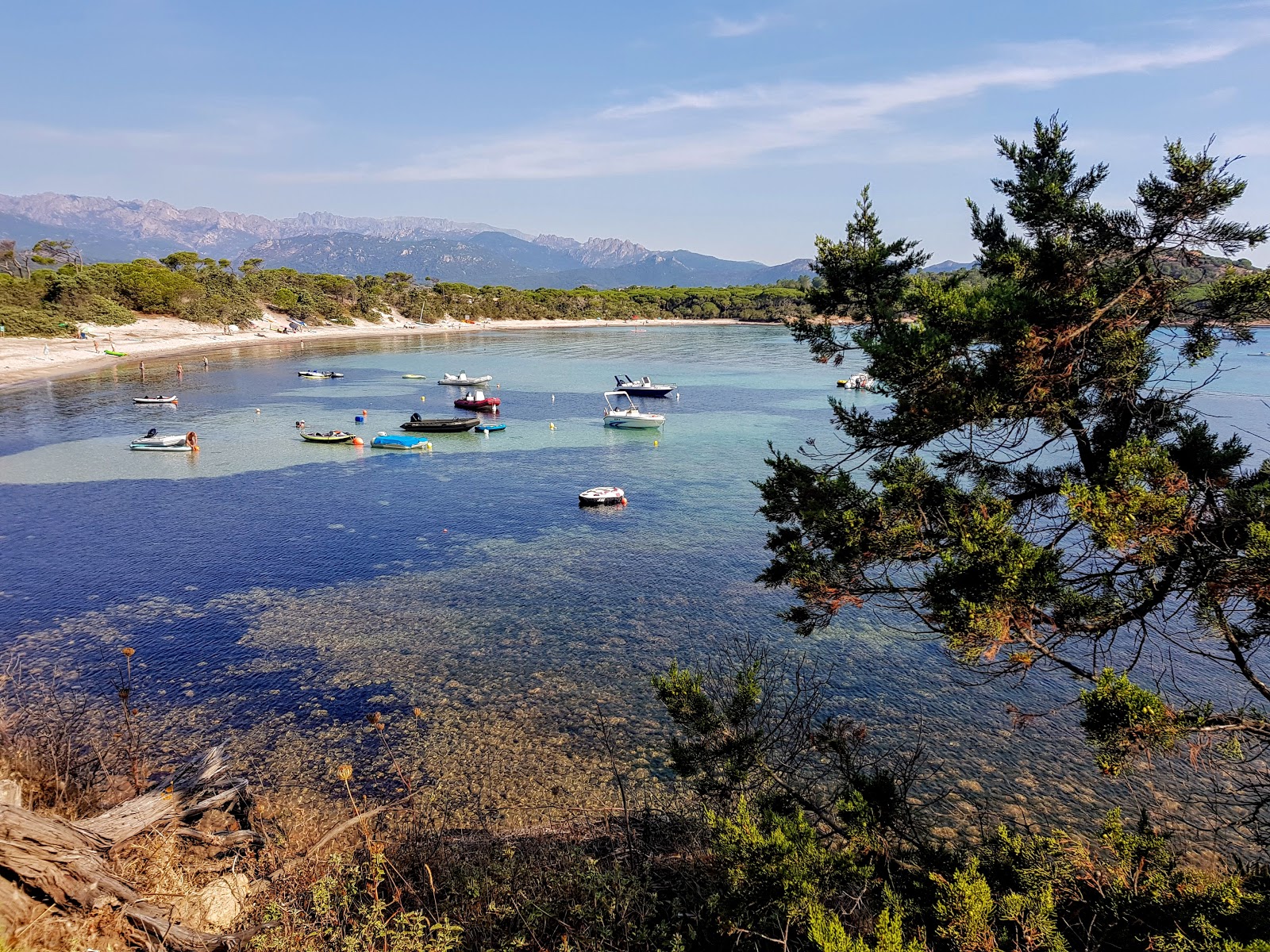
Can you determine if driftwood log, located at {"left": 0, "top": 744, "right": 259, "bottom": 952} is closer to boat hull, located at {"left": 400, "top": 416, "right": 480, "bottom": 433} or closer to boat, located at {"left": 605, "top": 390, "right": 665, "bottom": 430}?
boat hull, located at {"left": 400, "top": 416, "right": 480, "bottom": 433}

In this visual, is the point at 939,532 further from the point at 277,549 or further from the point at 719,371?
the point at 719,371

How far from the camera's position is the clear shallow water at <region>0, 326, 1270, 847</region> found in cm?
1494

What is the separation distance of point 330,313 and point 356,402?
286ft

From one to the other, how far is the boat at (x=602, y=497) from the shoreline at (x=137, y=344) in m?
58.4

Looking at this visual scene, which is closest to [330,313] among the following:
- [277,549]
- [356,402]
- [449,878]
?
[356,402]

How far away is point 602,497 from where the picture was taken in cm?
3206

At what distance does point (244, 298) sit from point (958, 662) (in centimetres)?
13296

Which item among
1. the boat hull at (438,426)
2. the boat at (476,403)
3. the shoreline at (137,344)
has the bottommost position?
the boat hull at (438,426)

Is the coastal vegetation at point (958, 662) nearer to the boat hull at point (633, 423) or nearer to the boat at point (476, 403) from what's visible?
the boat hull at point (633, 423)

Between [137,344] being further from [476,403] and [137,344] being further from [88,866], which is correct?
[88,866]

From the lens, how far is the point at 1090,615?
7285 mm

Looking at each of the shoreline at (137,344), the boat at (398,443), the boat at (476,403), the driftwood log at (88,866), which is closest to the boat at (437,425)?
the boat at (398,443)

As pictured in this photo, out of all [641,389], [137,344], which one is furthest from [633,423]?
[137,344]

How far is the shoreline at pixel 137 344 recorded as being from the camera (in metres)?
67.2
